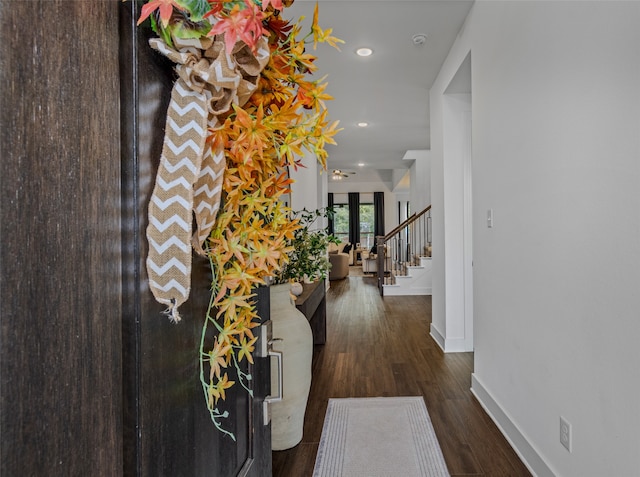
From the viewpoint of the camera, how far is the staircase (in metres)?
7.14

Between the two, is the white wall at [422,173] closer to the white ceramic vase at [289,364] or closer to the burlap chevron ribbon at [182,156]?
the white ceramic vase at [289,364]

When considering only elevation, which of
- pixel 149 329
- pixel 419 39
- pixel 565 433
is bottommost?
pixel 565 433

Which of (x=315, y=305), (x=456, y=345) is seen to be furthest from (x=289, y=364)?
(x=456, y=345)

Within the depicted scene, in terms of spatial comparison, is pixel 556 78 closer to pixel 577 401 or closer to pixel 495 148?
pixel 495 148

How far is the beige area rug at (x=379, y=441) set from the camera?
1.89m

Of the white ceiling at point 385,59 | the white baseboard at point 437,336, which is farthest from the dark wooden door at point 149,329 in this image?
the white baseboard at point 437,336

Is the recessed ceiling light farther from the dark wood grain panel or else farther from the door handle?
the dark wood grain panel

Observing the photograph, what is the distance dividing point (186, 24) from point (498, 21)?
7.76ft

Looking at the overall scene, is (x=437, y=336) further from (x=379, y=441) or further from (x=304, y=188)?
(x=304, y=188)

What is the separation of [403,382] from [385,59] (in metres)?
2.93

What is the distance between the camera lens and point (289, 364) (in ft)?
6.36

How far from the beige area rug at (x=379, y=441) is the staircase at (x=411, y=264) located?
457cm

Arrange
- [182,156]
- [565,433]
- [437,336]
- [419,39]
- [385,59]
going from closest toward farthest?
[182,156]
[565,433]
[419,39]
[385,59]
[437,336]

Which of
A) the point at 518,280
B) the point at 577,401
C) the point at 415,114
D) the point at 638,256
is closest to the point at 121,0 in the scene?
the point at 638,256
